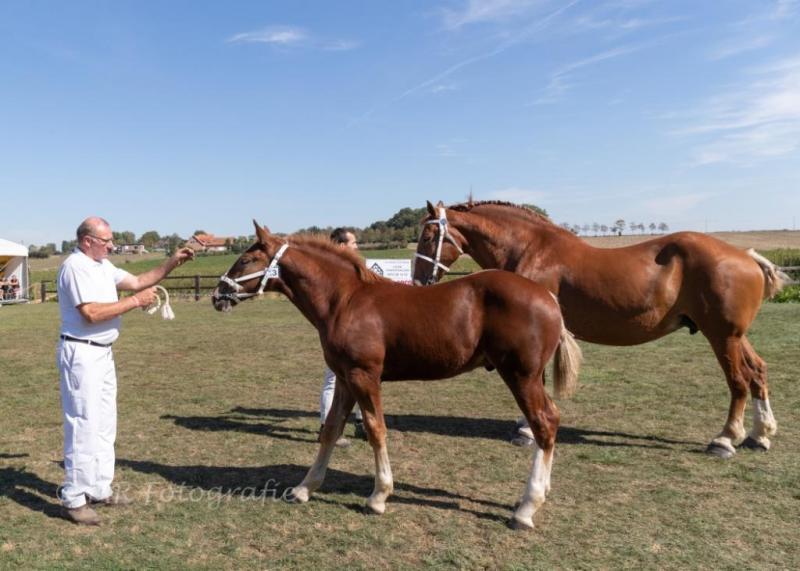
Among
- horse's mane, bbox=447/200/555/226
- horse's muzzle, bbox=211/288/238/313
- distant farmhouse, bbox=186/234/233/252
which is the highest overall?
horse's mane, bbox=447/200/555/226

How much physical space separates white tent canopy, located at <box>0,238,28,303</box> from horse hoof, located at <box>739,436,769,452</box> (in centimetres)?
2988

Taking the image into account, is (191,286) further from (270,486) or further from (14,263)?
(270,486)

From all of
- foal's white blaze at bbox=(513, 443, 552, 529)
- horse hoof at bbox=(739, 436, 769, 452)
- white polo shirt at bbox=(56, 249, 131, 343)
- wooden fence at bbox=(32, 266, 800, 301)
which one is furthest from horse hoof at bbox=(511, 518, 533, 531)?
wooden fence at bbox=(32, 266, 800, 301)

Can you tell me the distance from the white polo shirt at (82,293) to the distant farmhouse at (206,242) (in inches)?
34.7

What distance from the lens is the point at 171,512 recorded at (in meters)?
4.17

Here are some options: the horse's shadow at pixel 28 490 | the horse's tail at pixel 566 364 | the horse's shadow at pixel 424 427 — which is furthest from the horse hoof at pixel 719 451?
the horse's shadow at pixel 28 490

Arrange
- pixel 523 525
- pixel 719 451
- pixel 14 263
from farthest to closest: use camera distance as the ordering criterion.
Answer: pixel 14 263 → pixel 719 451 → pixel 523 525

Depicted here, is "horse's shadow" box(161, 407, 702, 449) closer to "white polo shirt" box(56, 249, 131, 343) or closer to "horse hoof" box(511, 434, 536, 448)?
"horse hoof" box(511, 434, 536, 448)

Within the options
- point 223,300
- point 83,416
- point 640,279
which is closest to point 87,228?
point 223,300

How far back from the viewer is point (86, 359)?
13.1 feet

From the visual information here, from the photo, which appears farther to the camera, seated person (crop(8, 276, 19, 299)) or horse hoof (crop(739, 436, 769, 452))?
seated person (crop(8, 276, 19, 299))

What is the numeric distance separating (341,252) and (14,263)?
2932 cm

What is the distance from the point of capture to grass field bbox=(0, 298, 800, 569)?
3.54 meters

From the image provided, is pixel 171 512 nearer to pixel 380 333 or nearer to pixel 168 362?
pixel 380 333
